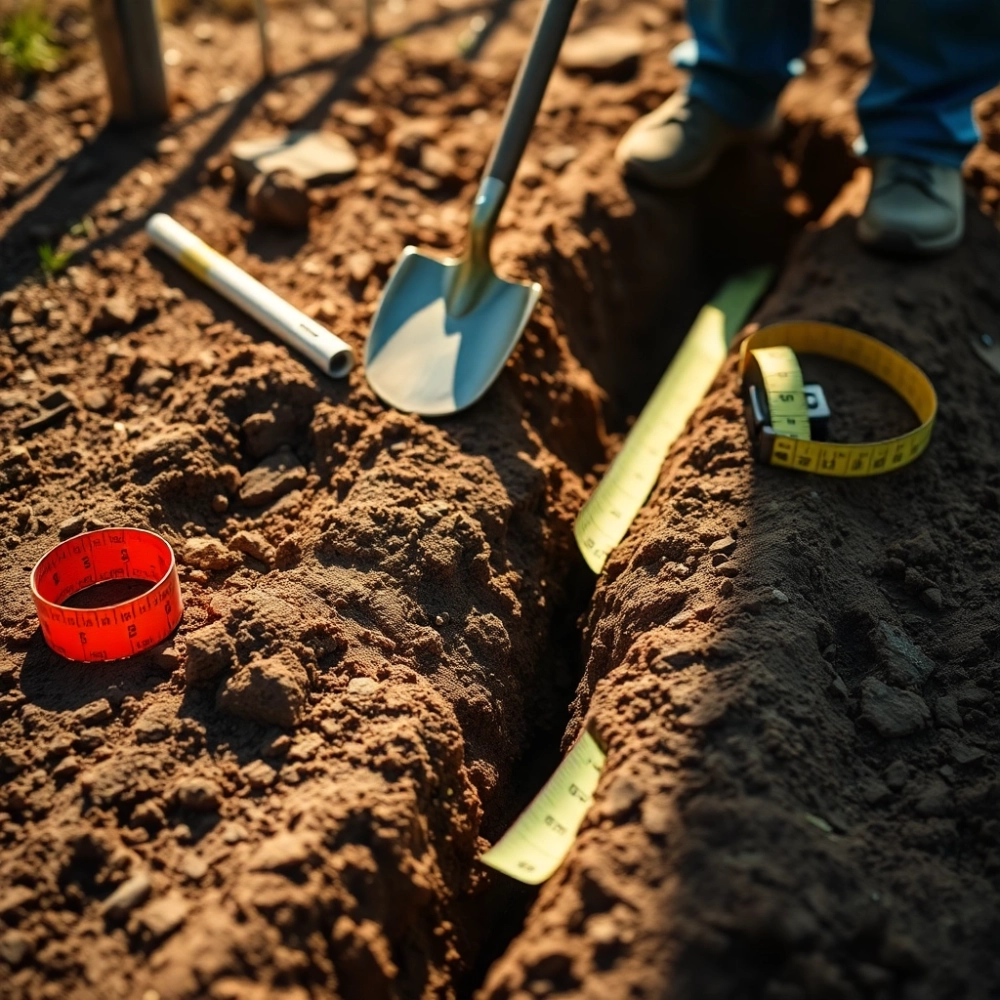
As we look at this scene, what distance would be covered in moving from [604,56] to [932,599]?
2.88m

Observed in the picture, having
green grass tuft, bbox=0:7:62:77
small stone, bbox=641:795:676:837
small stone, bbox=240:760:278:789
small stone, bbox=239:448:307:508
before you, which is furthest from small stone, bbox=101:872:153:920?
green grass tuft, bbox=0:7:62:77

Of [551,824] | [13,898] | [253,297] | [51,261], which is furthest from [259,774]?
[51,261]

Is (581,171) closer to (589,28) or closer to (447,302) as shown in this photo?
(447,302)

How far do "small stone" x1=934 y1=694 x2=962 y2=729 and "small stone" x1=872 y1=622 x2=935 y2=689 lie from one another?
0.06 metres

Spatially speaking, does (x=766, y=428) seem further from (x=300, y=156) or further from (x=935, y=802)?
(x=300, y=156)

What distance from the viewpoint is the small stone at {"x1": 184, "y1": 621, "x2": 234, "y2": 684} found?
7.27 feet

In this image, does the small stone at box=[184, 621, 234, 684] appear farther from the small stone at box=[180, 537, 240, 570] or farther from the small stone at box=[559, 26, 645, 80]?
the small stone at box=[559, 26, 645, 80]

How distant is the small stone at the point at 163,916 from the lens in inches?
71.6

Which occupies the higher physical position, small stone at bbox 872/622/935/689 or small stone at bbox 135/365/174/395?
small stone at bbox 135/365/174/395

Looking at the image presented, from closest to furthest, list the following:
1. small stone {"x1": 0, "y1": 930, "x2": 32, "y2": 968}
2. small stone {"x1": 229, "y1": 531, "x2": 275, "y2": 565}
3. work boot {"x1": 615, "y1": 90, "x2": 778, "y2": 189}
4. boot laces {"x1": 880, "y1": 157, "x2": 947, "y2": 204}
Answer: small stone {"x1": 0, "y1": 930, "x2": 32, "y2": 968} → small stone {"x1": 229, "y1": 531, "x2": 275, "y2": 565} → boot laces {"x1": 880, "y1": 157, "x2": 947, "y2": 204} → work boot {"x1": 615, "y1": 90, "x2": 778, "y2": 189}

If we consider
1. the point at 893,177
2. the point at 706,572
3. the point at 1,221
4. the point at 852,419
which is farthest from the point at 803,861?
the point at 1,221

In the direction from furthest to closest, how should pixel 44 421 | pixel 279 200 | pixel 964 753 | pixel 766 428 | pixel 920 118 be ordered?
pixel 279 200
pixel 920 118
pixel 44 421
pixel 766 428
pixel 964 753

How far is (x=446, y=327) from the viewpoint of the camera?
10.1 feet

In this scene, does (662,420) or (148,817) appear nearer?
(148,817)
